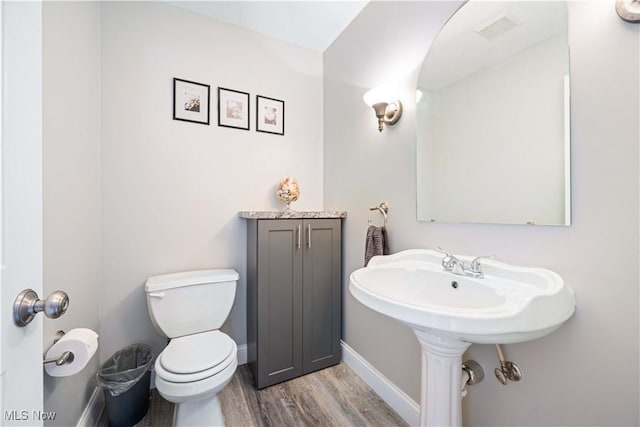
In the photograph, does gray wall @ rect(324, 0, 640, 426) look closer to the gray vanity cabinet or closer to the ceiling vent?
the ceiling vent

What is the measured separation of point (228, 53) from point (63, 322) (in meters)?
1.87

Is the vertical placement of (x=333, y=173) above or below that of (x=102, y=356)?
above

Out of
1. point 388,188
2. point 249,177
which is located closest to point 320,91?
point 249,177

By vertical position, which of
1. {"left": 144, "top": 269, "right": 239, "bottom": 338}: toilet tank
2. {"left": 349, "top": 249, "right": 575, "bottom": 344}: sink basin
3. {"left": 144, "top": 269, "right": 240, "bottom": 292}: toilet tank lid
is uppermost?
{"left": 349, "top": 249, "right": 575, "bottom": 344}: sink basin

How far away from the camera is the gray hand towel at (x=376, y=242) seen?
1.50 m

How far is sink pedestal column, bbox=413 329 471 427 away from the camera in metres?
0.95

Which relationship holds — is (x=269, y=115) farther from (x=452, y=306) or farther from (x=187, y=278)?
(x=452, y=306)

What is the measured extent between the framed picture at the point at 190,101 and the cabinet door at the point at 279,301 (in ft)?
2.90

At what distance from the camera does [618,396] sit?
2.53 feet

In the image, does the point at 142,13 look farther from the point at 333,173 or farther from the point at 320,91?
the point at 333,173

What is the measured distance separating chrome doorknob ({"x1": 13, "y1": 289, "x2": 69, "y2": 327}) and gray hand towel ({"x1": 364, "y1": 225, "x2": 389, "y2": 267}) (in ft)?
4.25

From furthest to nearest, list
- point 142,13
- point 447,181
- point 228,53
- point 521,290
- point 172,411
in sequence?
point 228,53 → point 142,13 → point 172,411 → point 447,181 → point 521,290

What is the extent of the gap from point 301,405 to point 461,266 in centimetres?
123

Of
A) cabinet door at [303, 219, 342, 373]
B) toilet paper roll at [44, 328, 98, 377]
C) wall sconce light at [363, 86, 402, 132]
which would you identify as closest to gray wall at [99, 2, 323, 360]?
cabinet door at [303, 219, 342, 373]
